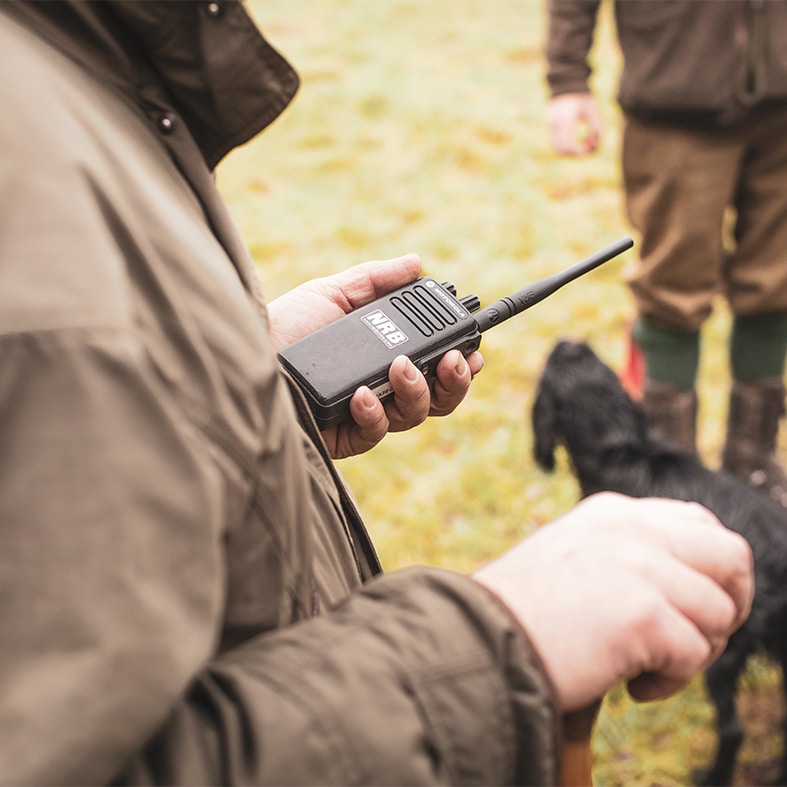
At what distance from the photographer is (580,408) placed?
104 inches

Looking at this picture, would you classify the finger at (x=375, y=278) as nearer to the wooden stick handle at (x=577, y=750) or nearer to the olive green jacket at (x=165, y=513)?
the olive green jacket at (x=165, y=513)

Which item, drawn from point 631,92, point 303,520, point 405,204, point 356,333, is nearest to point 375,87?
point 405,204

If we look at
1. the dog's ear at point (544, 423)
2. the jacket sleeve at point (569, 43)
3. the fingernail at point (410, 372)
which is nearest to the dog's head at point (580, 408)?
the dog's ear at point (544, 423)

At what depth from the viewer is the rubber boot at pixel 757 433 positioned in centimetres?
296

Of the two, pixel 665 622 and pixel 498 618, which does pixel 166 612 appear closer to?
pixel 498 618

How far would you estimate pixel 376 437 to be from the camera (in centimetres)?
125

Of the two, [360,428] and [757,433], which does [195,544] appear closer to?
[360,428]

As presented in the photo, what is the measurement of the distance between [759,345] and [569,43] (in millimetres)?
1136

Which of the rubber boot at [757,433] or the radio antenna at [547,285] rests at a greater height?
the radio antenna at [547,285]

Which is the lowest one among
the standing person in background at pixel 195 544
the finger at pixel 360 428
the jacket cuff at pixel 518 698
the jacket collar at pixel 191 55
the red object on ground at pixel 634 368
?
the red object on ground at pixel 634 368

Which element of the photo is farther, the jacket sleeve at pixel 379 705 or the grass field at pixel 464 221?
the grass field at pixel 464 221

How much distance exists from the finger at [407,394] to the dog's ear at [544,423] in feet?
4.97

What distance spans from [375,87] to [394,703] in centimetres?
654

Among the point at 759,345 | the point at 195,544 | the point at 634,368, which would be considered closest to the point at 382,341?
the point at 195,544
